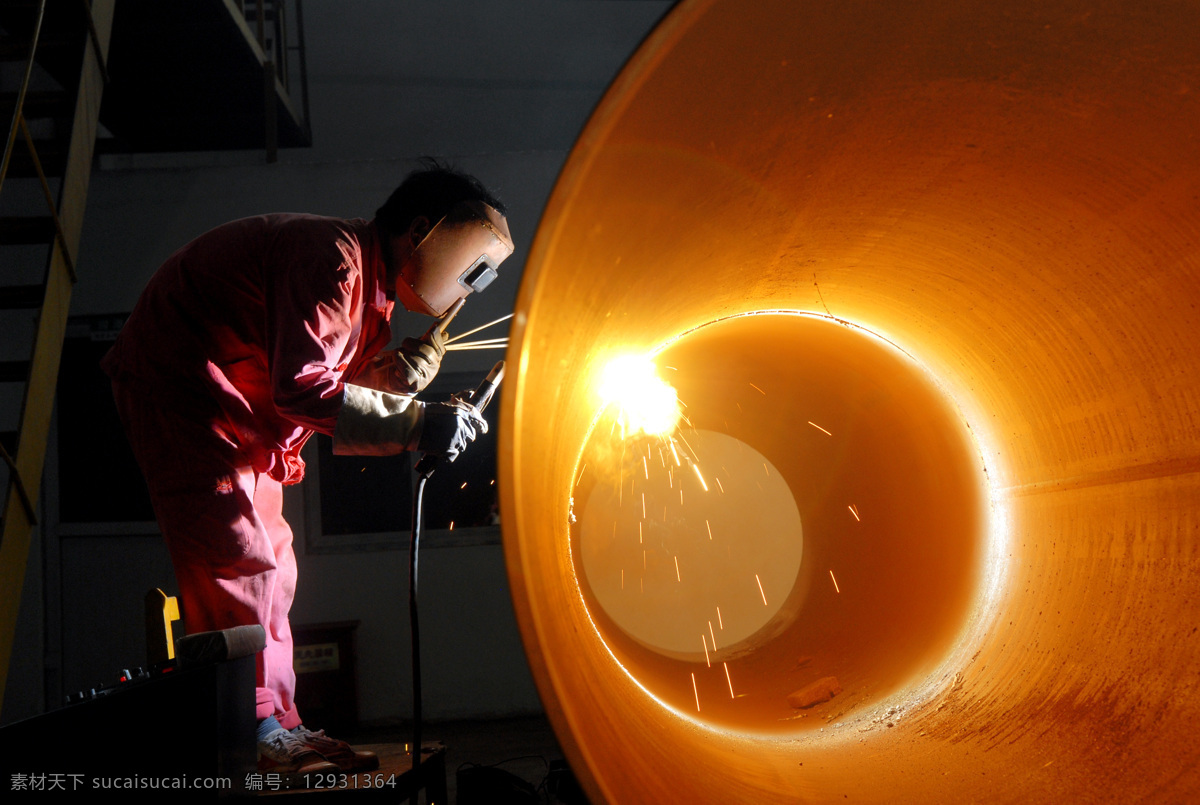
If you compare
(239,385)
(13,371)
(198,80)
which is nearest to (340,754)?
(239,385)

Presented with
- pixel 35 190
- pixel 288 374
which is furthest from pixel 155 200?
pixel 288 374

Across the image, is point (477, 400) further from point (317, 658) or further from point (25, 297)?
point (317, 658)

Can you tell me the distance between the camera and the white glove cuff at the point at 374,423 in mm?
1193

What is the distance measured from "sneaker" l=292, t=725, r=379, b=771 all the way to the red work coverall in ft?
0.30

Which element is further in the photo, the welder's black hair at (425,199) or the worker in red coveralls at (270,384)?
the welder's black hair at (425,199)

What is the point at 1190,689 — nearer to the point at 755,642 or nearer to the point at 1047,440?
the point at 1047,440

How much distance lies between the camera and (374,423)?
1207 mm

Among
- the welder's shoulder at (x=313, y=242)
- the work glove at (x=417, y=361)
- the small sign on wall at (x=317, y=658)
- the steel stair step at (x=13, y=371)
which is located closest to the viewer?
the welder's shoulder at (x=313, y=242)

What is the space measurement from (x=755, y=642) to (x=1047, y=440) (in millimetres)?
824

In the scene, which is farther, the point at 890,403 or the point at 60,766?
the point at 890,403

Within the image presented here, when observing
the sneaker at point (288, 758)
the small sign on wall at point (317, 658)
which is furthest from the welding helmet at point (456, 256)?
the small sign on wall at point (317, 658)

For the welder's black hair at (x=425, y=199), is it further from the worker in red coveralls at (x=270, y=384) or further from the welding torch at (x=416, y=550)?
the welding torch at (x=416, y=550)

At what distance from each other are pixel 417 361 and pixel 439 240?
0.35 metres

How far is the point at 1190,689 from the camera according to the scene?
0.82 m
